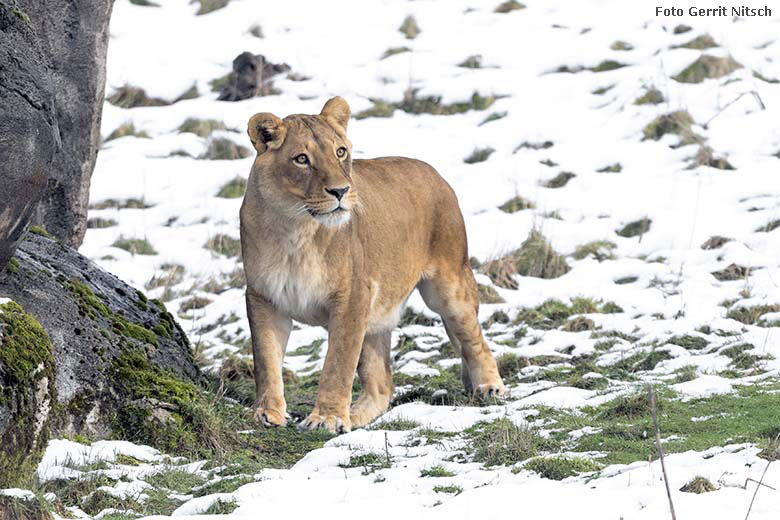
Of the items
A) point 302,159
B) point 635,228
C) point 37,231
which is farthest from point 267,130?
point 635,228

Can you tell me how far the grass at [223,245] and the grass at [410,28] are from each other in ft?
19.6

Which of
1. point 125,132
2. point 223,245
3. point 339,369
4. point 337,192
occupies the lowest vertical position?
point 223,245

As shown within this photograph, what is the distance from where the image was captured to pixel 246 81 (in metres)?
15.9

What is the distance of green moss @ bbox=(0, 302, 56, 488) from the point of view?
473 centimetres

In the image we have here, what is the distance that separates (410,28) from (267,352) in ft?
36.5

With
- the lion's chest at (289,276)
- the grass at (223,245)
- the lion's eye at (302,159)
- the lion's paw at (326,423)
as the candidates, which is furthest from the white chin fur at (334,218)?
the grass at (223,245)

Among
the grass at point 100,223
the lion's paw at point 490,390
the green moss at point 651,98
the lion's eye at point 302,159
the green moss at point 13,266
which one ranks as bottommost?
the grass at point 100,223

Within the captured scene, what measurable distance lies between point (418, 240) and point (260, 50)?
30.9 feet

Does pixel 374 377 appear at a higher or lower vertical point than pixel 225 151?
higher

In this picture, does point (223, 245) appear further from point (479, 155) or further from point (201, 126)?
point (479, 155)

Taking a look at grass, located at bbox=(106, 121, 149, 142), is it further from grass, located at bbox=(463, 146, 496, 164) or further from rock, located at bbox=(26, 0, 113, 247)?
rock, located at bbox=(26, 0, 113, 247)

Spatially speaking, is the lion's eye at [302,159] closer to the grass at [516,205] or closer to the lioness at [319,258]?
the lioness at [319,258]

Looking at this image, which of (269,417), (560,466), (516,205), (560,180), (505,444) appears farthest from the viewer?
(560,180)

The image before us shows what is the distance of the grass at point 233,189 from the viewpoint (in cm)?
1371
